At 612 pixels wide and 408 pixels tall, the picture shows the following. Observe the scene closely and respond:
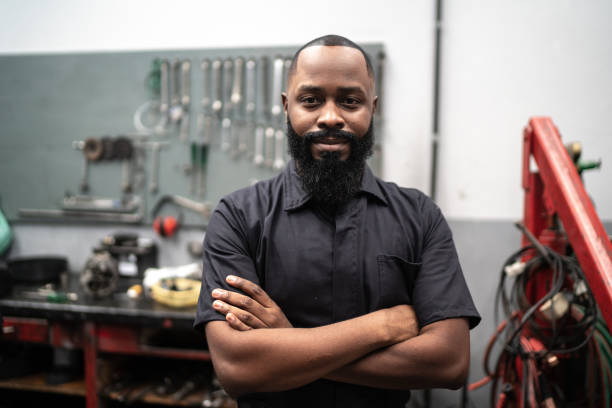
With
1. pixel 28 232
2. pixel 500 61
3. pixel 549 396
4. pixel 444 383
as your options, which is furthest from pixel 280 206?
pixel 28 232

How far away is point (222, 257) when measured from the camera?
1.02m

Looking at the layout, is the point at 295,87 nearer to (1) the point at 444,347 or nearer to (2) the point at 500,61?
(1) the point at 444,347

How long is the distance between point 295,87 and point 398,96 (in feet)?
4.71

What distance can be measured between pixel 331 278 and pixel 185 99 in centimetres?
188

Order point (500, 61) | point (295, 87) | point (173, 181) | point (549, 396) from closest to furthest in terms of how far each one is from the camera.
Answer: point (295, 87), point (549, 396), point (500, 61), point (173, 181)

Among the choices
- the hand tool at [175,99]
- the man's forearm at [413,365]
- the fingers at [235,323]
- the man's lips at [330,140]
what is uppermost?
the hand tool at [175,99]

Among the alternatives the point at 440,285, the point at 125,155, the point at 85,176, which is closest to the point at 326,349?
the point at 440,285

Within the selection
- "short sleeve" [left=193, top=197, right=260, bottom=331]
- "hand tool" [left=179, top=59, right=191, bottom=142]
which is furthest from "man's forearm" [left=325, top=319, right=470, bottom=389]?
"hand tool" [left=179, top=59, right=191, bottom=142]

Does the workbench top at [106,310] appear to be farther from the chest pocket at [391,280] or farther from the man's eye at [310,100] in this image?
the man's eye at [310,100]

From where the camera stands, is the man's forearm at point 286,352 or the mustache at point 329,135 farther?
the mustache at point 329,135

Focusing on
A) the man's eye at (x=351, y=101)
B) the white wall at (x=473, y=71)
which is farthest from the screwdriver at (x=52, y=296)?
the man's eye at (x=351, y=101)

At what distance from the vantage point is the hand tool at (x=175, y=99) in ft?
8.25

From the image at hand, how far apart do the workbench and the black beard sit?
1.06m

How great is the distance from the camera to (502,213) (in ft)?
7.51
